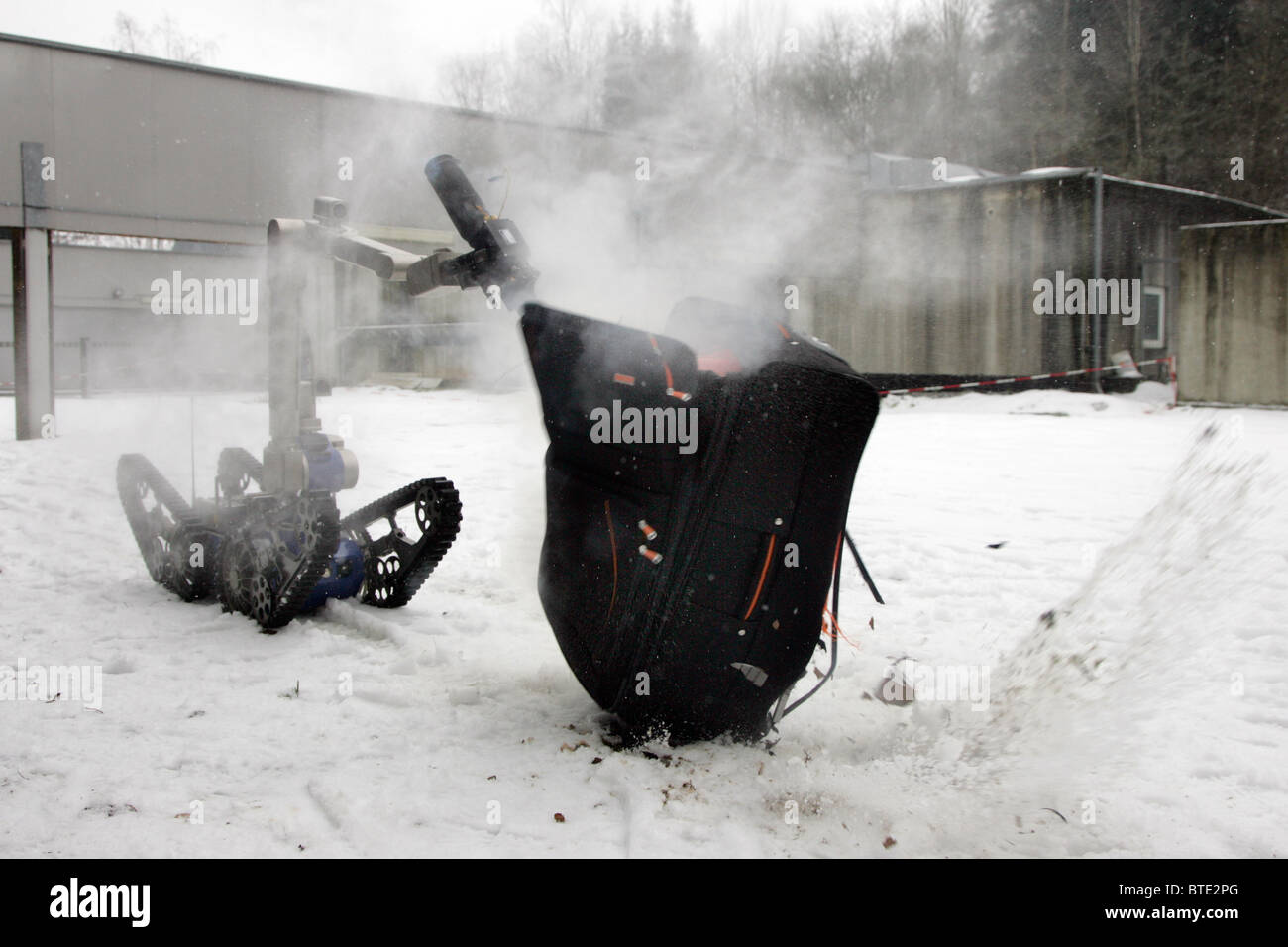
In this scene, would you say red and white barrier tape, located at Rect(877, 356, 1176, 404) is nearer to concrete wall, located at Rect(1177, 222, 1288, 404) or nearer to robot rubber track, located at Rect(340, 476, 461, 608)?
concrete wall, located at Rect(1177, 222, 1288, 404)

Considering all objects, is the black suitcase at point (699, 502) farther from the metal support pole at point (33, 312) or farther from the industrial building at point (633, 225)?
the metal support pole at point (33, 312)

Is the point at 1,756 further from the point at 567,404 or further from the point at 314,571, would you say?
the point at 567,404

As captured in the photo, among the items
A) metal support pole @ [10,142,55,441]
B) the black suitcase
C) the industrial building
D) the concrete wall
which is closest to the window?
the industrial building

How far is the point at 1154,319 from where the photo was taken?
61.6 ft

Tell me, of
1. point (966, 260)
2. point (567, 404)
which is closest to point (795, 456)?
point (567, 404)

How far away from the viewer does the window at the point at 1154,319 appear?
1848cm

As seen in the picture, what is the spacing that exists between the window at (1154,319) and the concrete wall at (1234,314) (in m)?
3.71

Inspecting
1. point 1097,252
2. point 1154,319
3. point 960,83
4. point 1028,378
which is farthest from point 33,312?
point 1154,319

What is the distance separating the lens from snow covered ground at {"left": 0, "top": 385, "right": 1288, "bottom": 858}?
275 centimetres

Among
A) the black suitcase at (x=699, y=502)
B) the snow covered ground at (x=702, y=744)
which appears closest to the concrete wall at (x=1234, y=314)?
the snow covered ground at (x=702, y=744)

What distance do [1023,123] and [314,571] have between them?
24.9m

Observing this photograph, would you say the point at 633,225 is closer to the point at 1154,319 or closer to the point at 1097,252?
the point at 1097,252

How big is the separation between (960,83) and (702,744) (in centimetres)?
974

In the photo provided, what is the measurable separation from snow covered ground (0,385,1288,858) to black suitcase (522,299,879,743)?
0.30m
